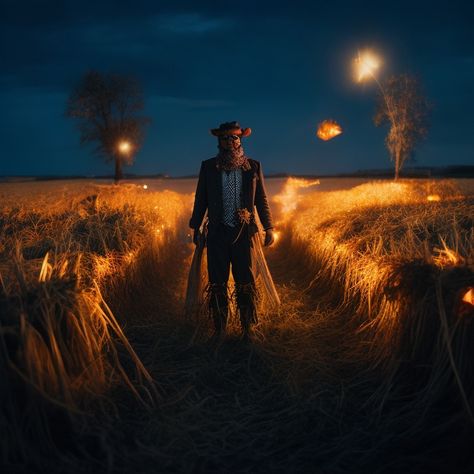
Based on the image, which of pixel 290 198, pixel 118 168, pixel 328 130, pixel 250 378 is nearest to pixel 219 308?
pixel 250 378

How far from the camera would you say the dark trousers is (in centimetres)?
612

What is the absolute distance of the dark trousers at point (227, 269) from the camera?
6.12 metres

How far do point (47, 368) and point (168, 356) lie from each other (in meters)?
2.09

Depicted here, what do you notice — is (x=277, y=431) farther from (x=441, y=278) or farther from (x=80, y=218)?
(x=80, y=218)

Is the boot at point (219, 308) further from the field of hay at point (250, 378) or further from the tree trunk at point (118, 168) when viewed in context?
the tree trunk at point (118, 168)

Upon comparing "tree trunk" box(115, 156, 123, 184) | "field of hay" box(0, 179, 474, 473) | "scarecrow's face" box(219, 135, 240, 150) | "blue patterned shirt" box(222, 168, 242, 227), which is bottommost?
"field of hay" box(0, 179, 474, 473)

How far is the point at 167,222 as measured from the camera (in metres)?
12.5

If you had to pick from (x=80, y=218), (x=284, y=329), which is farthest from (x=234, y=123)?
(x=80, y=218)

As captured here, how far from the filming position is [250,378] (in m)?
5.21

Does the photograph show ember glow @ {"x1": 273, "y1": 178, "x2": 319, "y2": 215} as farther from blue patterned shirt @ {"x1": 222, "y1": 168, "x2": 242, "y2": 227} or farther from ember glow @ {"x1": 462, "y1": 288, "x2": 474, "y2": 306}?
ember glow @ {"x1": 462, "y1": 288, "x2": 474, "y2": 306}

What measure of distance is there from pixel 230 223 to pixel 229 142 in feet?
2.76

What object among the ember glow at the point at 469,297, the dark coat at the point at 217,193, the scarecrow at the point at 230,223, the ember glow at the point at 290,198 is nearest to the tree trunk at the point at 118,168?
the ember glow at the point at 290,198

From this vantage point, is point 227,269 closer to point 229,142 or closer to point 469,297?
point 229,142

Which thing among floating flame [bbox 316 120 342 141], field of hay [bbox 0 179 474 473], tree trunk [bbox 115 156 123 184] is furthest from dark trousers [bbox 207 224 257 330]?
tree trunk [bbox 115 156 123 184]
